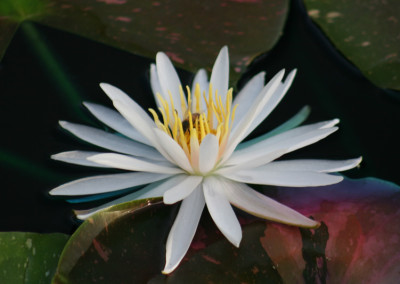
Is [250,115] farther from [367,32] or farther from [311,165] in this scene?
[367,32]

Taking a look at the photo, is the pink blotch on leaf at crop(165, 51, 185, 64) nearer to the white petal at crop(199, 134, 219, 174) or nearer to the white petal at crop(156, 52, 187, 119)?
the white petal at crop(156, 52, 187, 119)

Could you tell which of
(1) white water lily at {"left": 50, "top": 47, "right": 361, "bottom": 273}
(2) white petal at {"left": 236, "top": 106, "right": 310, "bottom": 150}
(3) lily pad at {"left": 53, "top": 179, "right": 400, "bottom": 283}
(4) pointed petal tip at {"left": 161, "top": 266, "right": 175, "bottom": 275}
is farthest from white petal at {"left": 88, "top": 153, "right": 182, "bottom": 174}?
(2) white petal at {"left": 236, "top": 106, "right": 310, "bottom": 150}

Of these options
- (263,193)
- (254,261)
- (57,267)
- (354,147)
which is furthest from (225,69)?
(57,267)

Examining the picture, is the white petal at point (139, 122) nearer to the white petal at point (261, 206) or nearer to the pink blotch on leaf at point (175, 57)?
the white petal at point (261, 206)

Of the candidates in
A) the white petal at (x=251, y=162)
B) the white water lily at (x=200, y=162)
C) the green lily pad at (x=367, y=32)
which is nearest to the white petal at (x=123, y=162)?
the white water lily at (x=200, y=162)

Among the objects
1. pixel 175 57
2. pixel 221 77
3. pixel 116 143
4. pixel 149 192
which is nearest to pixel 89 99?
pixel 175 57

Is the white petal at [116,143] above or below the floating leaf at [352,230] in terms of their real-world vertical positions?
above
